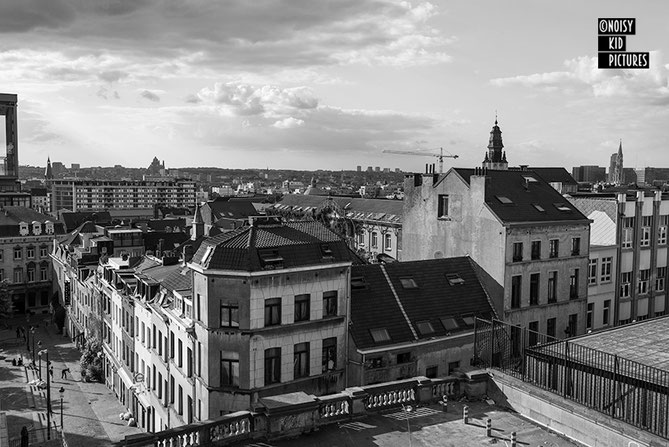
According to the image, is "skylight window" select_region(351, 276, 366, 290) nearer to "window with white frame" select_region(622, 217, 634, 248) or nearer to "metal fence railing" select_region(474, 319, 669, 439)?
"metal fence railing" select_region(474, 319, 669, 439)

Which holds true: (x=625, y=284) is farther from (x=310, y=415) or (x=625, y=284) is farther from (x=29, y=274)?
(x=29, y=274)

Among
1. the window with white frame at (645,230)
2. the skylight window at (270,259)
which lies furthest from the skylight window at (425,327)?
the window with white frame at (645,230)

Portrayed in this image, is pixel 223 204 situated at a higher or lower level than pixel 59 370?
higher

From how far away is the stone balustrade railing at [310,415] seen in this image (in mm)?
17141

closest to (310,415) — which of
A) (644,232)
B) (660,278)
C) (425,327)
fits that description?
(425,327)

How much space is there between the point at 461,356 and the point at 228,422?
1082 inches

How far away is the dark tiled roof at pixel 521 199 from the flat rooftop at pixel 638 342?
16610mm

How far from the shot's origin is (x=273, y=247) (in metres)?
34.7

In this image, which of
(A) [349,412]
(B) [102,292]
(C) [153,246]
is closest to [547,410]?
(A) [349,412]

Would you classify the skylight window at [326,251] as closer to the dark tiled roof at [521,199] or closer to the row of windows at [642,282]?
the dark tiled roof at [521,199]

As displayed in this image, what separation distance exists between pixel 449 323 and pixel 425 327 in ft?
7.46

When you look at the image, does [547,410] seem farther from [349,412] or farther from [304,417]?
[304,417]

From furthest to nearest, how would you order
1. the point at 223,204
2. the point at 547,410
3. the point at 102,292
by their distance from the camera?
the point at 223,204 → the point at 102,292 → the point at 547,410

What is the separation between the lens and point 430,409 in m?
21.2
